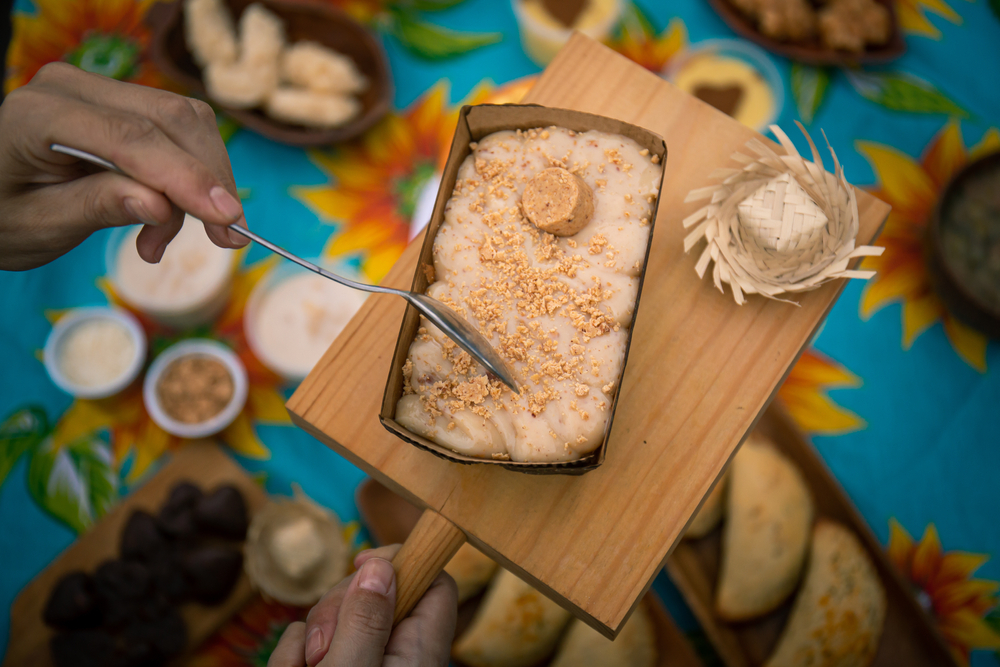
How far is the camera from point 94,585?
2.14 meters

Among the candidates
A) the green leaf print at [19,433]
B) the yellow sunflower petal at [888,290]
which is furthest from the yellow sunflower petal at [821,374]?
the green leaf print at [19,433]

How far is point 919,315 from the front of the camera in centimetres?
245

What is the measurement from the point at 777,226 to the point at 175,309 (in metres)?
2.05

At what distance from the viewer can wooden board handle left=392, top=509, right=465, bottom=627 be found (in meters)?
1.31

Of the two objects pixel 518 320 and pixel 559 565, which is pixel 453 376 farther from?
pixel 559 565

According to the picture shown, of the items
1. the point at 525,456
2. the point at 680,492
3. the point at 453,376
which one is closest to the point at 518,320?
the point at 453,376

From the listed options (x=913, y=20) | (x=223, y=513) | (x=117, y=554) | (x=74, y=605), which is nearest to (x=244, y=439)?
(x=223, y=513)

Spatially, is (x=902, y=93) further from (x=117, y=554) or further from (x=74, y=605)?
(x=74, y=605)

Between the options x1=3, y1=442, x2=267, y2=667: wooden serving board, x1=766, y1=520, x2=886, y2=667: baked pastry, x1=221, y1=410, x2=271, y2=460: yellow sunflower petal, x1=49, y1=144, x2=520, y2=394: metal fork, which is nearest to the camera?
x1=49, y1=144, x2=520, y2=394: metal fork

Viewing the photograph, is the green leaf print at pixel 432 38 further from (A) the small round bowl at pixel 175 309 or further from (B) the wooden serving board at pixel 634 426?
(B) the wooden serving board at pixel 634 426

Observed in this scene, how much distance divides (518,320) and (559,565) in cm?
54

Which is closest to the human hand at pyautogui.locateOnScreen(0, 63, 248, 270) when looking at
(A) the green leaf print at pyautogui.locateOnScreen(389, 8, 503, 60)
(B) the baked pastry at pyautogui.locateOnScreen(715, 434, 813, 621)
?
(A) the green leaf print at pyautogui.locateOnScreen(389, 8, 503, 60)

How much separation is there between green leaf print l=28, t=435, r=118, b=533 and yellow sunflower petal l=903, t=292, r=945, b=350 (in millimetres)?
3138

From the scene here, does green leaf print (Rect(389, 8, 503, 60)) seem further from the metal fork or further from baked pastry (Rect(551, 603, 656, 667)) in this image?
baked pastry (Rect(551, 603, 656, 667))
